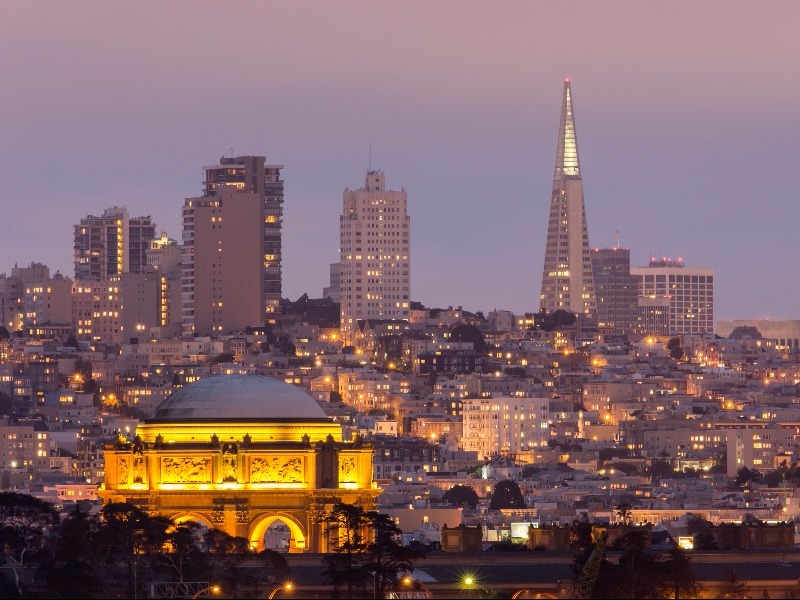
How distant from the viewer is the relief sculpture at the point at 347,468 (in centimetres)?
10269

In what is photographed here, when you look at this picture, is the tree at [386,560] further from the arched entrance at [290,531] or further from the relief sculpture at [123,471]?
the relief sculpture at [123,471]

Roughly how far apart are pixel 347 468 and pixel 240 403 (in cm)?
360

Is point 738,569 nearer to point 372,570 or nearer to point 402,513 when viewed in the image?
point 372,570

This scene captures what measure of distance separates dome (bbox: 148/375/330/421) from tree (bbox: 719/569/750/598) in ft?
53.0

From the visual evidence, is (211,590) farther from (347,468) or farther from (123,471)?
(347,468)

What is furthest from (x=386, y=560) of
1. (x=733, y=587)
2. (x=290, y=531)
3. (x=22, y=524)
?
(x=22, y=524)

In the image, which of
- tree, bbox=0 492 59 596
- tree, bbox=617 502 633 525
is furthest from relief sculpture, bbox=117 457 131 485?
tree, bbox=617 502 633 525

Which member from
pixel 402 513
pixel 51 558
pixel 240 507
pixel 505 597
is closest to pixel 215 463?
pixel 240 507

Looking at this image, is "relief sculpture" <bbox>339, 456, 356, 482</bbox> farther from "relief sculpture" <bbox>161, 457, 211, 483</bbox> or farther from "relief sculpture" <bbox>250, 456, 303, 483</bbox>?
"relief sculpture" <bbox>161, 457, 211, 483</bbox>

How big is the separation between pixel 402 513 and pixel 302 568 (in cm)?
9532

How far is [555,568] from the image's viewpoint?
9494 centimetres

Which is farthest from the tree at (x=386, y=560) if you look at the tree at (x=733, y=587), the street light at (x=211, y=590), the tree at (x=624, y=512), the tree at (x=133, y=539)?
the tree at (x=624, y=512)

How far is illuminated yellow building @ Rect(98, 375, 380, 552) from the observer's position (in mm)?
101875

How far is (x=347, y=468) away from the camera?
10281 cm
